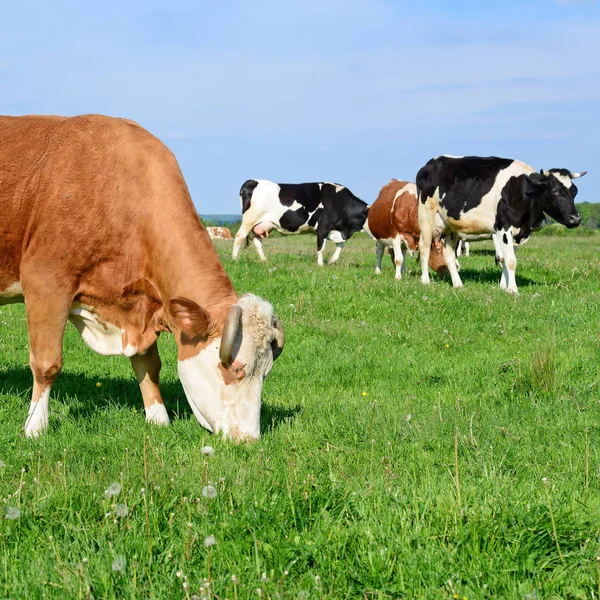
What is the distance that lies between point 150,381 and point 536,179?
999 centimetres

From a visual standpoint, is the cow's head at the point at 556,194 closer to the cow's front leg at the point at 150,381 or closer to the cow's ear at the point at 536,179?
the cow's ear at the point at 536,179

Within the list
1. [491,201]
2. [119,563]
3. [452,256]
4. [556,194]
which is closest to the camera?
[119,563]

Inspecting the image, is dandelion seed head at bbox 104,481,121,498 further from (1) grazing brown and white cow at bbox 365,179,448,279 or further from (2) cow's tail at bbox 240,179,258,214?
(2) cow's tail at bbox 240,179,258,214

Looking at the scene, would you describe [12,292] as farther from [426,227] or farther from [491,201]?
[426,227]

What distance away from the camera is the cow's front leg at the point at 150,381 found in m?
6.60

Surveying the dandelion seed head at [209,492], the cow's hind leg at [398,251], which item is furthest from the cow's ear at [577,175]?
the dandelion seed head at [209,492]

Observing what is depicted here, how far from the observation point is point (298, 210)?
22.8m

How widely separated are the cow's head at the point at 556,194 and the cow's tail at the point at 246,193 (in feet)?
33.9

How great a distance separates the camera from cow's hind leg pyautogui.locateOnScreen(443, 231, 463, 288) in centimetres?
1497

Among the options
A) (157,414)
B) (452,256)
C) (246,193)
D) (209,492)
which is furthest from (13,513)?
(246,193)

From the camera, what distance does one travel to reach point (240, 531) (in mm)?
3760

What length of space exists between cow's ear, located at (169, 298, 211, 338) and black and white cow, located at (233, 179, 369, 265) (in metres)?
17.0

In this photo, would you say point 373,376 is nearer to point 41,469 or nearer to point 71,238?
point 71,238

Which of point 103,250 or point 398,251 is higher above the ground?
point 103,250
